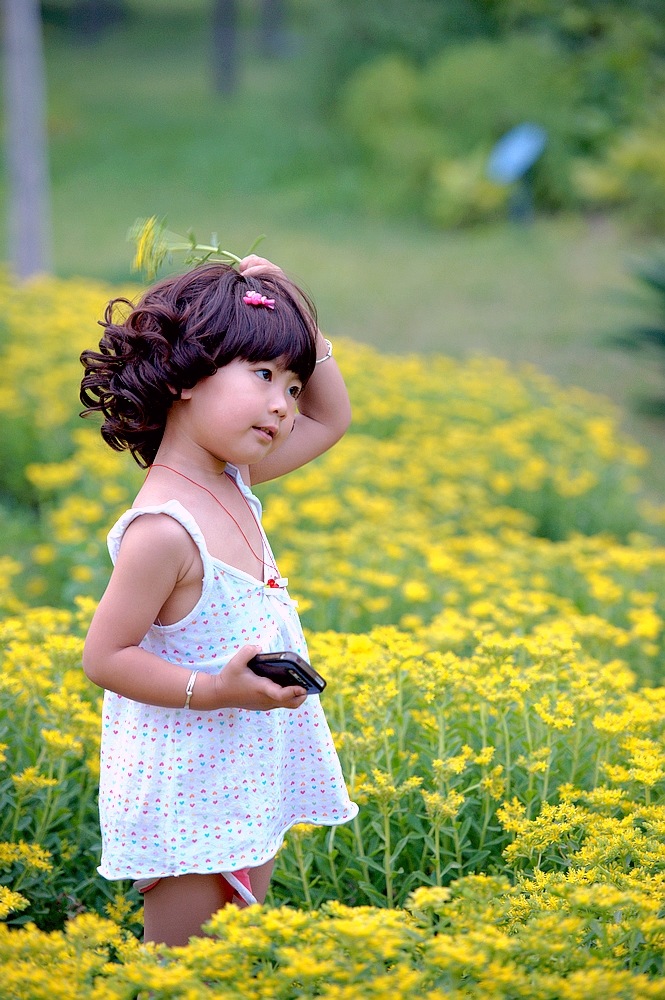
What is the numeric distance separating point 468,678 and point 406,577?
1.54m

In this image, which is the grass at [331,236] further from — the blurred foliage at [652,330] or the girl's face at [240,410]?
the girl's face at [240,410]

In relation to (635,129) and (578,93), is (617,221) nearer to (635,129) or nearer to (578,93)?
(635,129)

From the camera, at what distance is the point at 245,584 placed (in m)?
1.82

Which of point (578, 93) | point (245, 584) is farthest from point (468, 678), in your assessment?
point (578, 93)

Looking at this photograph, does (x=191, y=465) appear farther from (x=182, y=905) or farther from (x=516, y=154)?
(x=516, y=154)

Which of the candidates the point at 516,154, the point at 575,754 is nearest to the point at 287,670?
the point at 575,754

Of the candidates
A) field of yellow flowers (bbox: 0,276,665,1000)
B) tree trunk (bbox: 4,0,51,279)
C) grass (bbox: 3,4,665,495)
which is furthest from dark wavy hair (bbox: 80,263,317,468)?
tree trunk (bbox: 4,0,51,279)

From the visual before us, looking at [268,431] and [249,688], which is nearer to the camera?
[249,688]

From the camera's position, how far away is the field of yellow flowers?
61.4 inches

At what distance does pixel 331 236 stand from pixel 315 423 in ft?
37.5

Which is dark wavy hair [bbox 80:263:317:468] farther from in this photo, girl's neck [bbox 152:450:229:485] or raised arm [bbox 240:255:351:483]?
raised arm [bbox 240:255:351:483]

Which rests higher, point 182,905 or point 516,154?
point 516,154

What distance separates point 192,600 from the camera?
178 cm

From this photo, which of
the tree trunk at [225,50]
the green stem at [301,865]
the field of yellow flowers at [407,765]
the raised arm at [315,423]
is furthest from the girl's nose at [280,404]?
the tree trunk at [225,50]
